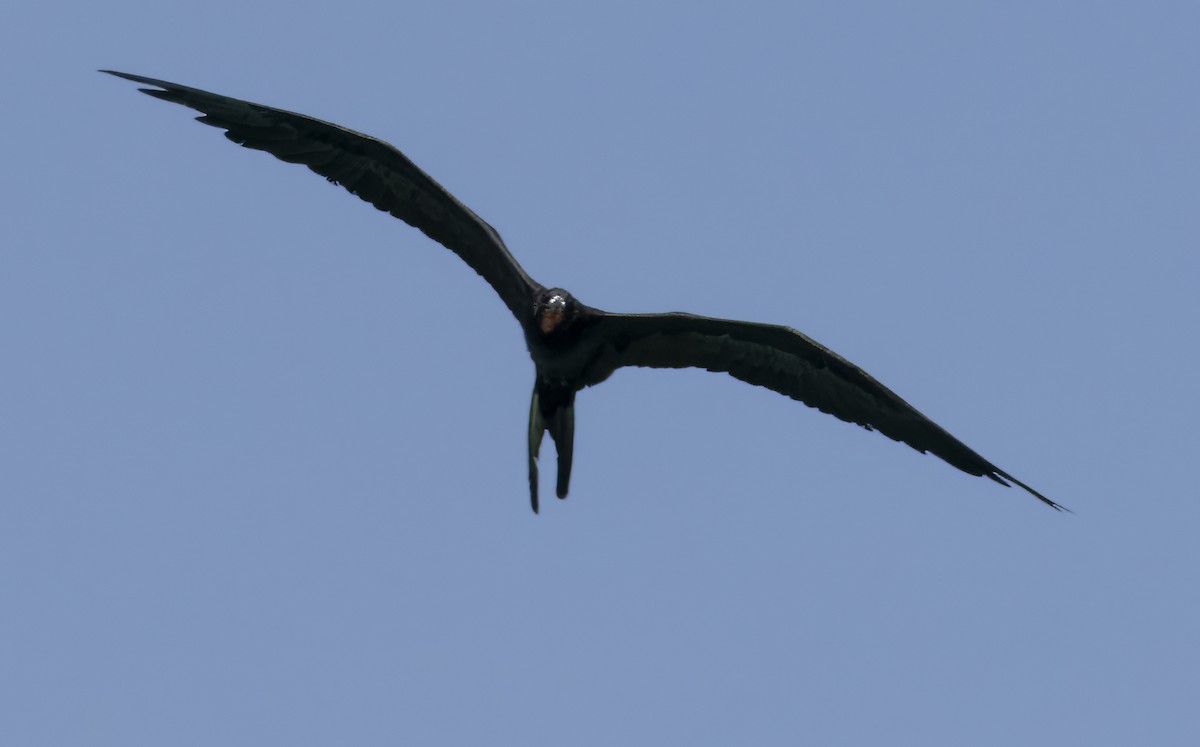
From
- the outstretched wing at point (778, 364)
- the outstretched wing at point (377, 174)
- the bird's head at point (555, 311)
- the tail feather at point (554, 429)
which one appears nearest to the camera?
the bird's head at point (555, 311)

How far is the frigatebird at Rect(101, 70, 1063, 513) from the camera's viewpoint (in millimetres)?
20016

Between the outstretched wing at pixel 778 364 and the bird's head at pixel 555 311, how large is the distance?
15.9 inches

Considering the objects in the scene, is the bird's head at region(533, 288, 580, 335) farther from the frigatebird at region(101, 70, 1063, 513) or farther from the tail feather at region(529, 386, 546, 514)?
the tail feather at region(529, 386, 546, 514)

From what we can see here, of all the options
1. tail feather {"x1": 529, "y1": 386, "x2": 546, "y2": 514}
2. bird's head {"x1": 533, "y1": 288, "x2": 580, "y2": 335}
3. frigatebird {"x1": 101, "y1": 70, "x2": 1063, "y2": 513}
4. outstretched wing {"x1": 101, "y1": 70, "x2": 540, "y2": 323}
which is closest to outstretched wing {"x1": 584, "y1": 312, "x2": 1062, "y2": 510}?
frigatebird {"x1": 101, "y1": 70, "x2": 1063, "y2": 513}

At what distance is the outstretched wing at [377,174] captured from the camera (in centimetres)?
1995

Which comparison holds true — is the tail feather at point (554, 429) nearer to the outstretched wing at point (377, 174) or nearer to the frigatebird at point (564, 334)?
the frigatebird at point (564, 334)

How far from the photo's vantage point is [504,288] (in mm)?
20562

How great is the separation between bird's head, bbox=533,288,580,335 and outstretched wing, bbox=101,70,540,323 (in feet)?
1.03

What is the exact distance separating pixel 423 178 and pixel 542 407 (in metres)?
2.68

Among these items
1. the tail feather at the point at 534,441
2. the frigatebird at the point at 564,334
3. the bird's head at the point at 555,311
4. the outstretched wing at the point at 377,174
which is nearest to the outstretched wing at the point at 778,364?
the frigatebird at the point at 564,334

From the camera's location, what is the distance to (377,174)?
20.5 metres

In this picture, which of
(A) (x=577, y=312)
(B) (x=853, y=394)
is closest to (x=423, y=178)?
(A) (x=577, y=312)

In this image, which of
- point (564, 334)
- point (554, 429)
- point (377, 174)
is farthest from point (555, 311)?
point (377, 174)

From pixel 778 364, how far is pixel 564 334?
2388mm
